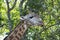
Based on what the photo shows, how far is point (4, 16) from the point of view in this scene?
4.54 metres

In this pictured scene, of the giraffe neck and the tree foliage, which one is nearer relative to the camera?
the giraffe neck

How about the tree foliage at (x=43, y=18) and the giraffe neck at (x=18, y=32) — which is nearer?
the giraffe neck at (x=18, y=32)

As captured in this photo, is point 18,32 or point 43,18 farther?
point 43,18

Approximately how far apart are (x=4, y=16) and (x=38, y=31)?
936 millimetres

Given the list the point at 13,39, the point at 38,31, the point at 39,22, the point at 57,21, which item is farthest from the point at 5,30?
the point at 39,22

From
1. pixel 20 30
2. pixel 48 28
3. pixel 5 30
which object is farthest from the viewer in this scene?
pixel 5 30

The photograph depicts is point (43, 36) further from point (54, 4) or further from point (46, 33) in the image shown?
point (54, 4)

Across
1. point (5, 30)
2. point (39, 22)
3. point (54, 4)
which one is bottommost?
point (5, 30)

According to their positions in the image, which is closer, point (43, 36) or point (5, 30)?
point (43, 36)

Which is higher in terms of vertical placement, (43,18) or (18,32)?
(18,32)

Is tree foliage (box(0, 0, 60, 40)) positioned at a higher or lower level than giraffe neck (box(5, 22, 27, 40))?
lower

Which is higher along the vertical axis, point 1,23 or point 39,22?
point 39,22

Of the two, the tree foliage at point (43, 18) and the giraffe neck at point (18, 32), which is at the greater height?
the giraffe neck at point (18, 32)

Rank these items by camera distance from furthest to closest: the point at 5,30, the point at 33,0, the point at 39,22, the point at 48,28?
the point at 5,30
the point at 48,28
the point at 33,0
the point at 39,22
